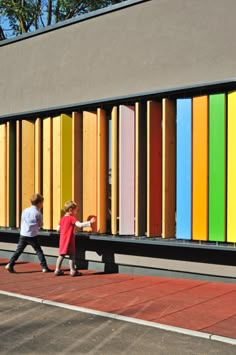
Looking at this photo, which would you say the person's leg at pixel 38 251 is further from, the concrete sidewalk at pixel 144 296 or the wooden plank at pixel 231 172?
the wooden plank at pixel 231 172

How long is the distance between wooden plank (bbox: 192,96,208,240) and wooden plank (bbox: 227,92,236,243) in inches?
16.6

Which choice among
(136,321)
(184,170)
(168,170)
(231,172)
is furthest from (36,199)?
(136,321)

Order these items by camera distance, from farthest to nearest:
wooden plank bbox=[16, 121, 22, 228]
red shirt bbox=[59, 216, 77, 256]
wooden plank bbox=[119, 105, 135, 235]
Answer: wooden plank bbox=[16, 121, 22, 228]
red shirt bbox=[59, 216, 77, 256]
wooden plank bbox=[119, 105, 135, 235]

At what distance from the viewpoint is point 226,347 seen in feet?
17.5

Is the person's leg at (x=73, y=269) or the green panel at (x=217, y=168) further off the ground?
the green panel at (x=217, y=168)

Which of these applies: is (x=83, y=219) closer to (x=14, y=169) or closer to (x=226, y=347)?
(x=14, y=169)

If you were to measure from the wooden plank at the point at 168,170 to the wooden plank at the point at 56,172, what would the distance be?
8.81 feet

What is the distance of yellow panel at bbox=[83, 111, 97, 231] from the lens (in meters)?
10.2

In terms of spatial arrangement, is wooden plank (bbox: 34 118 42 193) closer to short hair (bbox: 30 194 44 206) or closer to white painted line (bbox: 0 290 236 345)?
short hair (bbox: 30 194 44 206)

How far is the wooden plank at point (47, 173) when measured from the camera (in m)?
11.0

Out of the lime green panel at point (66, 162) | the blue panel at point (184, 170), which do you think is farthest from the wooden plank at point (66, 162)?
the blue panel at point (184, 170)

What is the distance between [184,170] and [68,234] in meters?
2.64

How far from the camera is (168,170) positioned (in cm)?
909

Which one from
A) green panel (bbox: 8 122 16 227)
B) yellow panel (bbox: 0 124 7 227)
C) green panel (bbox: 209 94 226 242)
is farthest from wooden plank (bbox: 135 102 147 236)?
yellow panel (bbox: 0 124 7 227)
